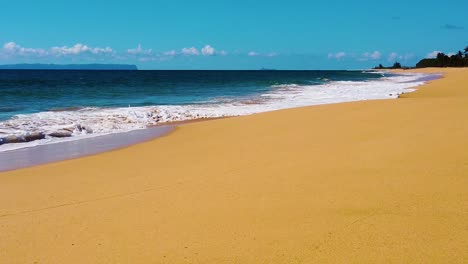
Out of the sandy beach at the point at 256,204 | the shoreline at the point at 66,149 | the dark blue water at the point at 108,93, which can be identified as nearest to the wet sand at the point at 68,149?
the shoreline at the point at 66,149

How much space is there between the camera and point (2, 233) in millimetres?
3998

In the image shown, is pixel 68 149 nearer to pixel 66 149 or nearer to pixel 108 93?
pixel 66 149

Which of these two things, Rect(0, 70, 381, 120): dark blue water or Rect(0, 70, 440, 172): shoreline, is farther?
Rect(0, 70, 381, 120): dark blue water

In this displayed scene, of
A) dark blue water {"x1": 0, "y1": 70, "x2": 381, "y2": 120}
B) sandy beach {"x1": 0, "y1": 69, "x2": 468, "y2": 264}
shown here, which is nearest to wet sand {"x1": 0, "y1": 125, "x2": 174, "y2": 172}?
sandy beach {"x1": 0, "y1": 69, "x2": 468, "y2": 264}

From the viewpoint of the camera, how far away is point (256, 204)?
4332 mm

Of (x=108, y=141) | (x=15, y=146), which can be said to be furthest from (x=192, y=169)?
(x=15, y=146)

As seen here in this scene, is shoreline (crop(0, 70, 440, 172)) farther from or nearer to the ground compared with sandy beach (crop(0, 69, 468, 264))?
nearer to the ground

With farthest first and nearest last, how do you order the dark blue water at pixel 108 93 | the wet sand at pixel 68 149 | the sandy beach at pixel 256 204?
the dark blue water at pixel 108 93, the wet sand at pixel 68 149, the sandy beach at pixel 256 204

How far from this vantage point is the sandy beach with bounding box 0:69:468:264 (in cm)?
330

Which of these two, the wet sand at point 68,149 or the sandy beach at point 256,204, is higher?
the sandy beach at point 256,204

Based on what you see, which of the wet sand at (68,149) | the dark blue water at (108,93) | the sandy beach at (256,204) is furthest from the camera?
the dark blue water at (108,93)

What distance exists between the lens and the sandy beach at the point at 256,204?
330cm

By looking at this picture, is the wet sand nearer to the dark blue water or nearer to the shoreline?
the shoreline

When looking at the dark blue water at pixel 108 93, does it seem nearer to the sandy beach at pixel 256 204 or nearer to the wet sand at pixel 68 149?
the wet sand at pixel 68 149
